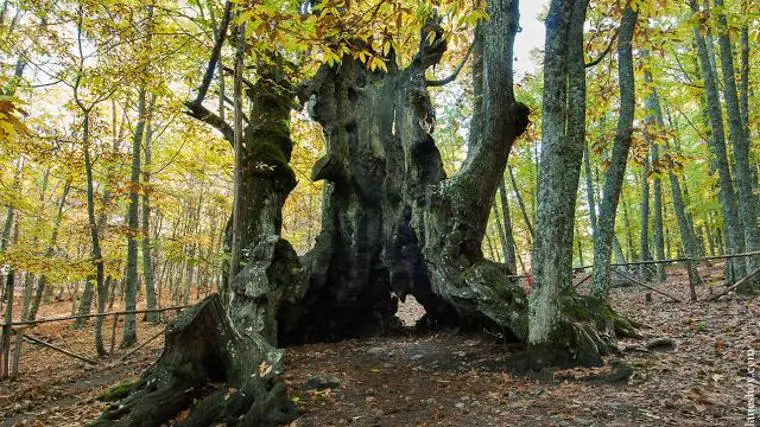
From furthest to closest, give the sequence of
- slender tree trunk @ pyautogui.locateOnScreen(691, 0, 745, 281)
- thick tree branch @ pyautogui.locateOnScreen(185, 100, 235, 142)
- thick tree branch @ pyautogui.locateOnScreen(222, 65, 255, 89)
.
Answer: slender tree trunk @ pyautogui.locateOnScreen(691, 0, 745, 281)
thick tree branch @ pyautogui.locateOnScreen(222, 65, 255, 89)
thick tree branch @ pyautogui.locateOnScreen(185, 100, 235, 142)

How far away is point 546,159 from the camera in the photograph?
559 cm

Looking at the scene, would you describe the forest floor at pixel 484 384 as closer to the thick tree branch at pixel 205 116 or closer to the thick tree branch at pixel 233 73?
the thick tree branch at pixel 205 116

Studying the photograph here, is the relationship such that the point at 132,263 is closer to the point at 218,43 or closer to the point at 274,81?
the point at 274,81

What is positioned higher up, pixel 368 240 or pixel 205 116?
pixel 205 116

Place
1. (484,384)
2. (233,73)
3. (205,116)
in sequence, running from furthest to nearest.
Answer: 1. (233,73)
2. (205,116)
3. (484,384)

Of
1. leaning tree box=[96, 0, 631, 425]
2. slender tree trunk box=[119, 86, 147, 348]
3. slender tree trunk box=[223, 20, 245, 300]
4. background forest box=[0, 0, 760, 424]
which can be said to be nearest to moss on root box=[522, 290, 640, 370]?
leaning tree box=[96, 0, 631, 425]

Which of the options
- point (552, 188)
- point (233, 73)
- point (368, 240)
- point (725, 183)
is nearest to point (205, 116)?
point (233, 73)

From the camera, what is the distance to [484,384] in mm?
5418

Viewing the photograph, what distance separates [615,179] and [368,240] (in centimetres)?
498

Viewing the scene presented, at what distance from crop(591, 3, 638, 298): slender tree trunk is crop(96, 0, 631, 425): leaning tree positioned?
121 centimetres

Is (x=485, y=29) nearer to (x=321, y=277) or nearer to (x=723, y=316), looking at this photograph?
(x=321, y=277)

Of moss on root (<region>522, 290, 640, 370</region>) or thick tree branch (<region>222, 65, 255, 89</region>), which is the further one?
thick tree branch (<region>222, 65, 255, 89</region>)

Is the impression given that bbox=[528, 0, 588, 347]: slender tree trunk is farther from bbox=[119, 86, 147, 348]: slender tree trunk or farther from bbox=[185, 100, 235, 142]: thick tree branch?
bbox=[119, 86, 147, 348]: slender tree trunk

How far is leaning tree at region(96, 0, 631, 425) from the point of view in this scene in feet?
17.6
